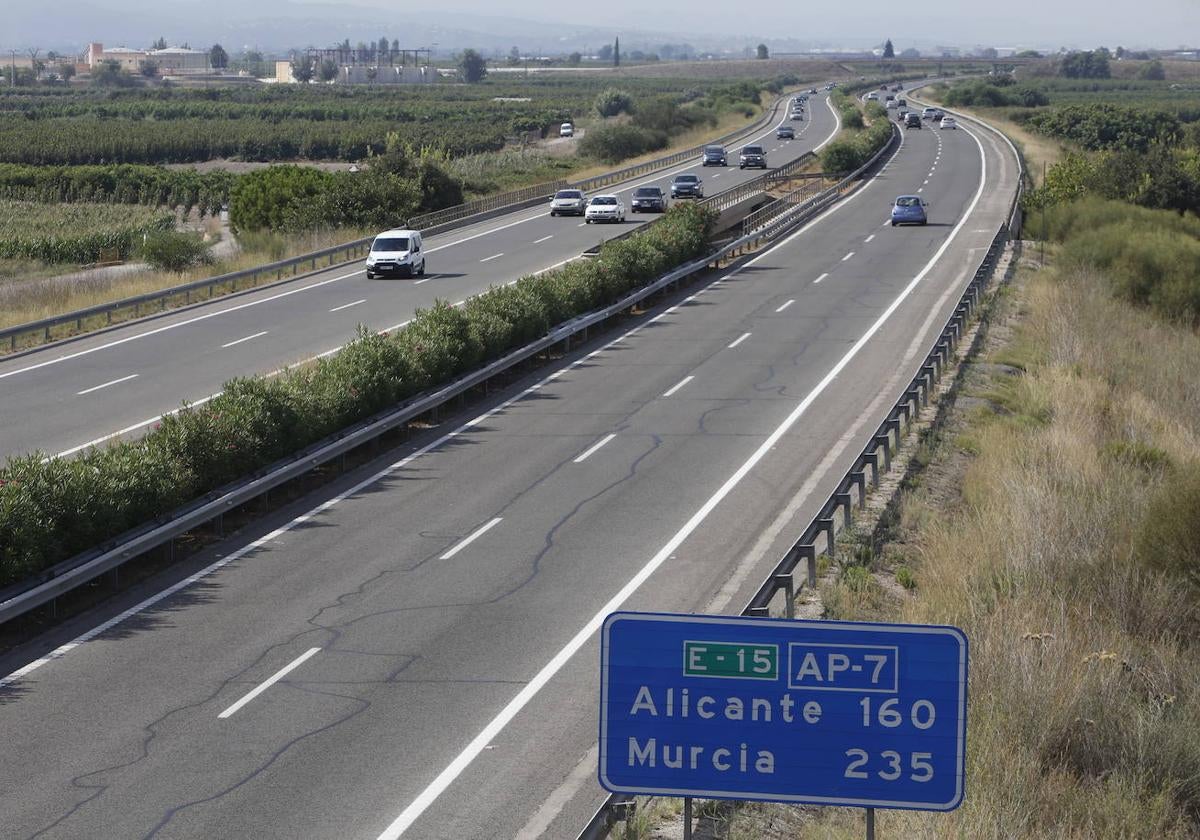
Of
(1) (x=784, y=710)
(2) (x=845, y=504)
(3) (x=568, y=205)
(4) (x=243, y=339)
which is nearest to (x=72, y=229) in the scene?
(3) (x=568, y=205)

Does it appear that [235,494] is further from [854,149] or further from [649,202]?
[854,149]

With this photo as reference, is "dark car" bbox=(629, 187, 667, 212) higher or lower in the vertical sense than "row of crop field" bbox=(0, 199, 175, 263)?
higher

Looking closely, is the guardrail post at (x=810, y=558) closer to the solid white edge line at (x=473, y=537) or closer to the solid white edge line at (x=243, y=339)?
the solid white edge line at (x=473, y=537)

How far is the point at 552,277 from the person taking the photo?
36062 mm

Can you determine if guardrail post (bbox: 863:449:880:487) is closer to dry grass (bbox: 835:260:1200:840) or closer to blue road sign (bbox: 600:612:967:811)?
dry grass (bbox: 835:260:1200:840)

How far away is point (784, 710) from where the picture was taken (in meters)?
5.74

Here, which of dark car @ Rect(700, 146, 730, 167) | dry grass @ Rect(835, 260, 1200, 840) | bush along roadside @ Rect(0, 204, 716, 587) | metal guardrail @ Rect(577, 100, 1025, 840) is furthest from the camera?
dark car @ Rect(700, 146, 730, 167)

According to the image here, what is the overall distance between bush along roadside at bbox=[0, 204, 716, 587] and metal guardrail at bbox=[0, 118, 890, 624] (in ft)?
0.79

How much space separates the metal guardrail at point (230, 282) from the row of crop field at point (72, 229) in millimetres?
13380

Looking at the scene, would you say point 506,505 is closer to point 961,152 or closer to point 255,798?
point 255,798

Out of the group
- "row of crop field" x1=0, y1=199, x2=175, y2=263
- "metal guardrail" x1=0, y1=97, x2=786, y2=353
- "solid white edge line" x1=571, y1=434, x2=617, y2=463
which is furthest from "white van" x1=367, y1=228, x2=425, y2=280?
"solid white edge line" x1=571, y1=434, x2=617, y2=463

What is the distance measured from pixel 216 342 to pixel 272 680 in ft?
74.0

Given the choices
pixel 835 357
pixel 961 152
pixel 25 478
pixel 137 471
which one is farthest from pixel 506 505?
pixel 961 152

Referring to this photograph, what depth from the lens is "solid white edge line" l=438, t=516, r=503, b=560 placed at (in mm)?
17938
